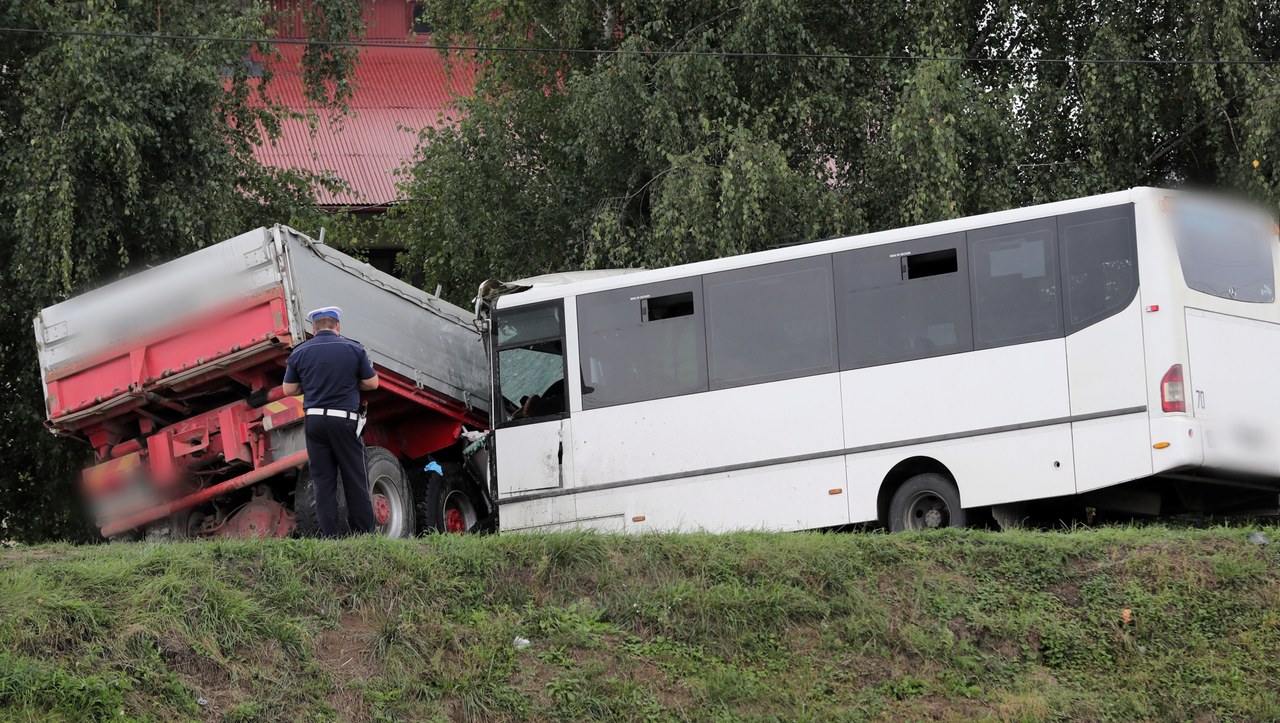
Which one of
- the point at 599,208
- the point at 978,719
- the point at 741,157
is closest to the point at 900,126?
the point at 741,157

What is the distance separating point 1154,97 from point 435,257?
32.0ft

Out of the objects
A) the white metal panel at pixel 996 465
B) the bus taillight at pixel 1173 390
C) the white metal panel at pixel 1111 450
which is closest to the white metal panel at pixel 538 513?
the white metal panel at pixel 996 465

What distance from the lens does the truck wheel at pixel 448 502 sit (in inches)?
521

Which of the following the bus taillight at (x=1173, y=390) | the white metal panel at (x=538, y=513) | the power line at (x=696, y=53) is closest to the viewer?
the bus taillight at (x=1173, y=390)

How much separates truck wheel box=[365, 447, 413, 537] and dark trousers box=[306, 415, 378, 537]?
5.98 ft

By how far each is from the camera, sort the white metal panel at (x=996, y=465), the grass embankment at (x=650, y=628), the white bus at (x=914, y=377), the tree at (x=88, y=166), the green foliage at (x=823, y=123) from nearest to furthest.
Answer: the grass embankment at (x=650, y=628) → the white bus at (x=914, y=377) → the white metal panel at (x=996, y=465) → the tree at (x=88, y=166) → the green foliage at (x=823, y=123)

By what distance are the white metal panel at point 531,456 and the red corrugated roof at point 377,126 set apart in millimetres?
11917

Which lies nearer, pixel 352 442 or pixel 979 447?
pixel 352 442

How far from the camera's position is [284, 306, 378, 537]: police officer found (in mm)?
10367

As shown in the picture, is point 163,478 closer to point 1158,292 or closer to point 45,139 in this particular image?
point 45,139

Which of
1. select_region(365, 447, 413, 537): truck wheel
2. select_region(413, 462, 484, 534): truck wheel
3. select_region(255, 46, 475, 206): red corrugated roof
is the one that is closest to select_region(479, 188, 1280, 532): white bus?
select_region(413, 462, 484, 534): truck wheel

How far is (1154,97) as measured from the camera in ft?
52.3

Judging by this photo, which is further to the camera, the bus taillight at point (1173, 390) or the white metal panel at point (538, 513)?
the white metal panel at point (538, 513)

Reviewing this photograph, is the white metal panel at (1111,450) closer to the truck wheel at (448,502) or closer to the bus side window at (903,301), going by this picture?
the bus side window at (903,301)
